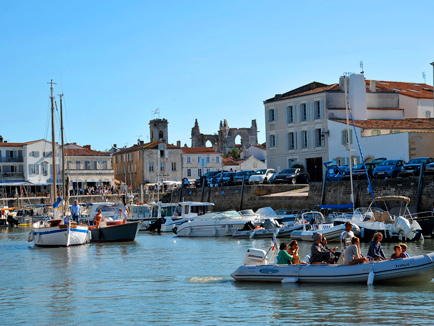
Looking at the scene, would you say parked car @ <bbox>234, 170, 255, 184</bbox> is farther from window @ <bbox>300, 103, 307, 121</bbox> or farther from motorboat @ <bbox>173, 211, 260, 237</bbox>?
motorboat @ <bbox>173, 211, 260, 237</bbox>

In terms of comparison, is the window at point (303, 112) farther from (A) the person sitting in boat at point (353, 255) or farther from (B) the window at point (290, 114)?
(A) the person sitting in boat at point (353, 255)

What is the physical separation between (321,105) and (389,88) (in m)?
8.54

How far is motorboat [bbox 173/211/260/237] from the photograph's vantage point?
47031 millimetres

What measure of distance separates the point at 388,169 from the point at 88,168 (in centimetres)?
5983

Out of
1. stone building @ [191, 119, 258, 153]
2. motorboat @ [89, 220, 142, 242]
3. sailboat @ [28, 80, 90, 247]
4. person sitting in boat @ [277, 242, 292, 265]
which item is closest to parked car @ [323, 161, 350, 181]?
motorboat @ [89, 220, 142, 242]

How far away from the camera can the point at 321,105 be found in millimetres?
66938

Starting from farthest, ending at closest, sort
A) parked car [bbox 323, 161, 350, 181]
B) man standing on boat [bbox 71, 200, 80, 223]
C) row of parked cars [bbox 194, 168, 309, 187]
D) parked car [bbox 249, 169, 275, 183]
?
parked car [bbox 249, 169, 275, 183]
row of parked cars [bbox 194, 168, 309, 187]
parked car [bbox 323, 161, 350, 181]
man standing on boat [bbox 71, 200, 80, 223]

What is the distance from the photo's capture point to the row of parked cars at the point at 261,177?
62250 millimetres

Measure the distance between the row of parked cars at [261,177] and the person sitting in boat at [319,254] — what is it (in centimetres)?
3859

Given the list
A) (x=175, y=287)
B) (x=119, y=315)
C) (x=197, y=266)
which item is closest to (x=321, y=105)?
(x=197, y=266)

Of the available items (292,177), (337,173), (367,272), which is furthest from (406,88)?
(367,272)

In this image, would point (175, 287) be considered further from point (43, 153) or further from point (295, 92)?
point (43, 153)

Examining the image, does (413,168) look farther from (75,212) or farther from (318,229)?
(75,212)

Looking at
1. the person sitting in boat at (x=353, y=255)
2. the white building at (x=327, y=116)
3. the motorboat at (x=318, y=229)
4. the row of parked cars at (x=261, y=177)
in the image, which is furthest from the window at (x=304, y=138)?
the person sitting in boat at (x=353, y=255)
